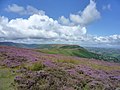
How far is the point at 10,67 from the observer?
21219 millimetres

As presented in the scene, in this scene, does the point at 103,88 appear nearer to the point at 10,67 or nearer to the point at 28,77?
the point at 28,77

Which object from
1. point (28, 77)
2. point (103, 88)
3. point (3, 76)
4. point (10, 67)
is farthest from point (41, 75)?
point (10, 67)

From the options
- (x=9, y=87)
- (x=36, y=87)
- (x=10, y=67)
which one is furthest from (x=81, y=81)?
(x=10, y=67)

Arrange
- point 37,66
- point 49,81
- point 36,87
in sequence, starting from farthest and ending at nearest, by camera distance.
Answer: point 37,66 → point 49,81 → point 36,87

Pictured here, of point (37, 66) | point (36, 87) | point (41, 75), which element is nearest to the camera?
point (36, 87)

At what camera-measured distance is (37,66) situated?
1920 centimetres

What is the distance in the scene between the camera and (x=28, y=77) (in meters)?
15.3

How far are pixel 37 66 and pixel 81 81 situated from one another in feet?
16.3

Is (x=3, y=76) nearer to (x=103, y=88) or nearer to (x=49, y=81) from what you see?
(x=49, y=81)

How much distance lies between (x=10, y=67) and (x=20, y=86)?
848 cm

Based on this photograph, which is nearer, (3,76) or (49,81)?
(49,81)

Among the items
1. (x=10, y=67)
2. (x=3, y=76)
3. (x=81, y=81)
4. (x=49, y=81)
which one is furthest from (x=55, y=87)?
(x=10, y=67)

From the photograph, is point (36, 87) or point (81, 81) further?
point (81, 81)

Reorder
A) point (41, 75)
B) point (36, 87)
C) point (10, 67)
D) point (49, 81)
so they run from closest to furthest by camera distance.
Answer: point (36, 87), point (49, 81), point (41, 75), point (10, 67)
